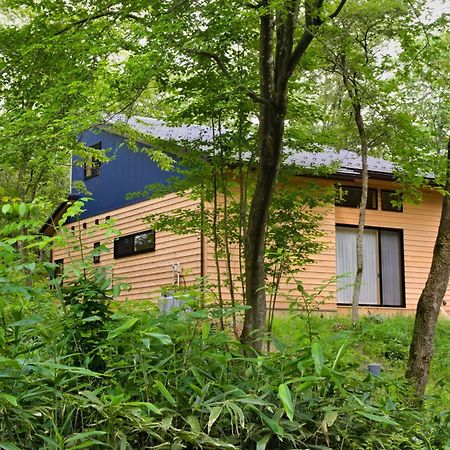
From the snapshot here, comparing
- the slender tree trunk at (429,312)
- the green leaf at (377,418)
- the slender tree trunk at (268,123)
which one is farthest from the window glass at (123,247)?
the green leaf at (377,418)

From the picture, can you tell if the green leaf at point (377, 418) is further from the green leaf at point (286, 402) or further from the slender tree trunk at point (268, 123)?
the slender tree trunk at point (268, 123)

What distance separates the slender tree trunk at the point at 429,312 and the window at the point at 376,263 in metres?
8.27

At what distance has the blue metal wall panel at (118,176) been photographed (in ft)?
49.9

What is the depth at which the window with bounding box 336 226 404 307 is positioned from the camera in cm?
1483

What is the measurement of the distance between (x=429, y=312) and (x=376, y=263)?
9.49m

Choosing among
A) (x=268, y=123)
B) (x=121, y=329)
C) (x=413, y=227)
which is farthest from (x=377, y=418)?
(x=413, y=227)

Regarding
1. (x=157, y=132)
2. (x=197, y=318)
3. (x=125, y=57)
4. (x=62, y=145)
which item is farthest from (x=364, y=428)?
(x=157, y=132)

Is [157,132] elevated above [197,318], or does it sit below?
above

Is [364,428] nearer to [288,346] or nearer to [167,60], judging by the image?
[288,346]

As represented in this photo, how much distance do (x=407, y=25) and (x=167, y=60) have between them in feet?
11.7

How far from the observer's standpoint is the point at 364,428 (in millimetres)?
2146

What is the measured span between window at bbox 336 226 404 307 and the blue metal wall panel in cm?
444

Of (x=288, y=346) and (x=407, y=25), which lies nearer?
(x=288, y=346)

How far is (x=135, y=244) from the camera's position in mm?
15633
